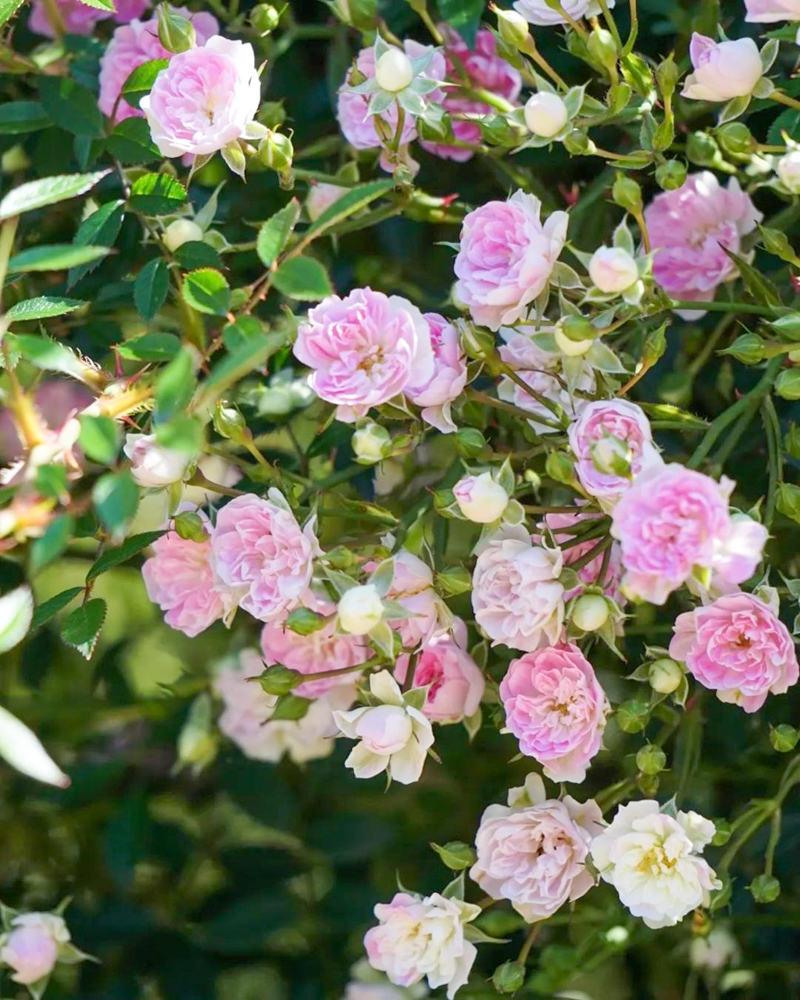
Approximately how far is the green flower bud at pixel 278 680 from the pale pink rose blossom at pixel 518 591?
0.13 m

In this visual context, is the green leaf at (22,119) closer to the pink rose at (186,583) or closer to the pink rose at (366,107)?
the pink rose at (366,107)

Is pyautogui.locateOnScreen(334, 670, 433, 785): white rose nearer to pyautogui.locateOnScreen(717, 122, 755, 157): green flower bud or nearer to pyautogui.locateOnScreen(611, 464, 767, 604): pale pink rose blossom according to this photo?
pyautogui.locateOnScreen(611, 464, 767, 604): pale pink rose blossom

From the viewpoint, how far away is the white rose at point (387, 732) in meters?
0.76

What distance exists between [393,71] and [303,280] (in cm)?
21

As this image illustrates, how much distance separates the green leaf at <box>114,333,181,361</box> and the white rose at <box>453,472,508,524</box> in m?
0.17

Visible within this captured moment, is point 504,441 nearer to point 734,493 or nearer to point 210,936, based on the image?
point 734,493

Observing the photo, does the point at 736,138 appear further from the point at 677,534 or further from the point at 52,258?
the point at 52,258

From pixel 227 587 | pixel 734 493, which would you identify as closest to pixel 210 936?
pixel 227 587

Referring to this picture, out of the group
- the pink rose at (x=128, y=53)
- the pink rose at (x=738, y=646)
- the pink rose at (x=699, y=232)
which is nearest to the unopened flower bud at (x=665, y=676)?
the pink rose at (x=738, y=646)

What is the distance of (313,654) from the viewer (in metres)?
0.90

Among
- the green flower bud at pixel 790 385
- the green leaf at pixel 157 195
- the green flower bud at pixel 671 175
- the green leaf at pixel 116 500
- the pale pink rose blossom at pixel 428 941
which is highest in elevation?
the green flower bud at pixel 671 175

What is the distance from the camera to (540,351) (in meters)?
0.80

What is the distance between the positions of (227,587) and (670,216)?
0.46 m

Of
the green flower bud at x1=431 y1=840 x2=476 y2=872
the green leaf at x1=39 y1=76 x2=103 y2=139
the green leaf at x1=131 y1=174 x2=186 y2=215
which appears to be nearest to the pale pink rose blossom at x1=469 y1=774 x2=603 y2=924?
the green flower bud at x1=431 y1=840 x2=476 y2=872
